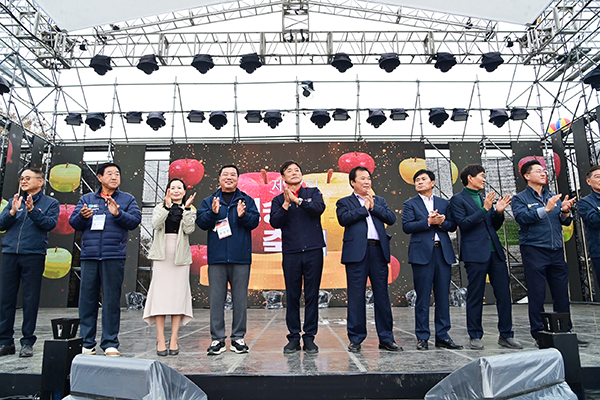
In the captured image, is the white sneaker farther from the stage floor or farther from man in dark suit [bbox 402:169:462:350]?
man in dark suit [bbox 402:169:462:350]

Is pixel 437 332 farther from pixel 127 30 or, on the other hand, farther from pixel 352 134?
pixel 127 30

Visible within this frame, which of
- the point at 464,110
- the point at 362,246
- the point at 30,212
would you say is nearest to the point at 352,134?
the point at 464,110

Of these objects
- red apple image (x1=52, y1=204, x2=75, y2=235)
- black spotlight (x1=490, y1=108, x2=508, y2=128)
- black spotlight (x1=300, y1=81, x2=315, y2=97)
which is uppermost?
black spotlight (x1=300, y1=81, x2=315, y2=97)

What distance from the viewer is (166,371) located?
1505 mm

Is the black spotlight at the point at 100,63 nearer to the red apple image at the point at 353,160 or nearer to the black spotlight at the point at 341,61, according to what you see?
the black spotlight at the point at 341,61

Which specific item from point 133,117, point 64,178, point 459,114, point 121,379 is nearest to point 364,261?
point 121,379

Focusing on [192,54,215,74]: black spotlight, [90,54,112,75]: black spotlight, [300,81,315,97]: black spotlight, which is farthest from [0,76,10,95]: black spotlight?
[300,81,315,97]: black spotlight

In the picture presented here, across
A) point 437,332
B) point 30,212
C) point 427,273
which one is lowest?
point 437,332

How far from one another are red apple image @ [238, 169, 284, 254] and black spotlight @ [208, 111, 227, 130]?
123 centimetres

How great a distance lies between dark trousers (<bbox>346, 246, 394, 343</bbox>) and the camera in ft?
8.27

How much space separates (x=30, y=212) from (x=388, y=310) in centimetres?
Answer: 255

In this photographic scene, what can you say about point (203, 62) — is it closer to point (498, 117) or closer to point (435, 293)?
point (498, 117)

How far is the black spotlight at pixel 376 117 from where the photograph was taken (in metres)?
7.37

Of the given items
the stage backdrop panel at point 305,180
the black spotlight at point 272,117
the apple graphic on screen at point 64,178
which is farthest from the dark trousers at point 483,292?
the apple graphic on screen at point 64,178
